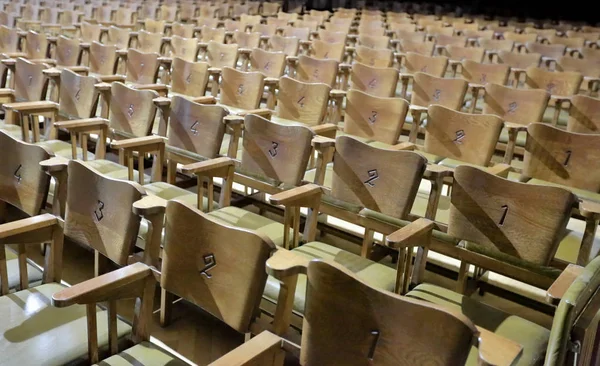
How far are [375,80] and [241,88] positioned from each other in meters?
0.36

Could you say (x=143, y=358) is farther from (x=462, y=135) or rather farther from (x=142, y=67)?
(x=142, y=67)

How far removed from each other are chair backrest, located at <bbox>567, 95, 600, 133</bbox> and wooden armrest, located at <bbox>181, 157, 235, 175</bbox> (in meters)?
0.78

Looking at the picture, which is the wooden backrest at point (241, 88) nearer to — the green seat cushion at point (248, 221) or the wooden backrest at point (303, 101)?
the wooden backrest at point (303, 101)

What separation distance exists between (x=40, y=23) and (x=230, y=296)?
235cm

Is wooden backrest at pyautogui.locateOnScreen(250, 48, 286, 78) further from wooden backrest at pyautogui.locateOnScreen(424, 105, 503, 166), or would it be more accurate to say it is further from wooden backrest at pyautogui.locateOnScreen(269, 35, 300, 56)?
wooden backrest at pyautogui.locateOnScreen(424, 105, 503, 166)

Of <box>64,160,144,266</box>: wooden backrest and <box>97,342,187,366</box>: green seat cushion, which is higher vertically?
<box>64,160,144,266</box>: wooden backrest

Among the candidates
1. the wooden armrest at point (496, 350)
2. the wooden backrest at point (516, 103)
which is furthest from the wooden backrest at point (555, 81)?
the wooden armrest at point (496, 350)

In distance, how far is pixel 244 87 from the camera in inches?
55.9

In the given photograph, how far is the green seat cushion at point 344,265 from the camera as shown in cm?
68

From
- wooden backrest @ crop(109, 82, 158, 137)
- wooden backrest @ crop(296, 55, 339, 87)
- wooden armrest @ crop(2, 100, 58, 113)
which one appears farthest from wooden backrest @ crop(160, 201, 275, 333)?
wooden backrest @ crop(296, 55, 339, 87)

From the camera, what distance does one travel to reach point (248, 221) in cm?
88

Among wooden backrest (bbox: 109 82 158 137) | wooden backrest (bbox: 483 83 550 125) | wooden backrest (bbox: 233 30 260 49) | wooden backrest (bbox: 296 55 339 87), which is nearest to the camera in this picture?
wooden backrest (bbox: 109 82 158 137)

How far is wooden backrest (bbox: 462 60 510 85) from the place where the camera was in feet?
5.23

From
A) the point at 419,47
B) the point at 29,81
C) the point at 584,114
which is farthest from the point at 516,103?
the point at 29,81
